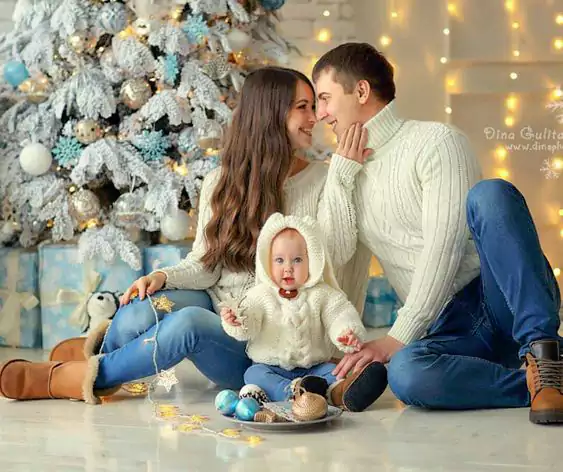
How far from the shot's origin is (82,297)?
12.4 ft

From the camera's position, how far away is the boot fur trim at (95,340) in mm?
2840

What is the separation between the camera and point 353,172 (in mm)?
2748

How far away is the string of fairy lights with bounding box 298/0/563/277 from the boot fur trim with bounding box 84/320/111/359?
2.57m

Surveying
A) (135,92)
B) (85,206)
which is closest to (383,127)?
(135,92)

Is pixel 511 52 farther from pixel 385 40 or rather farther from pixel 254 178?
pixel 254 178

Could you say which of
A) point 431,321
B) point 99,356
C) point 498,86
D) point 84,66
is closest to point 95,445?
point 99,356

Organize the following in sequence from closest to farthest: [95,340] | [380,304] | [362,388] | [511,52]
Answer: [362,388]
[95,340]
[380,304]
[511,52]

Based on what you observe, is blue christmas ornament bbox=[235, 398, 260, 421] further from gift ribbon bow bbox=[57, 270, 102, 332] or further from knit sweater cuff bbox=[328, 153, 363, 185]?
gift ribbon bow bbox=[57, 270, 102, 332]

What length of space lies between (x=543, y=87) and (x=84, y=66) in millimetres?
2309

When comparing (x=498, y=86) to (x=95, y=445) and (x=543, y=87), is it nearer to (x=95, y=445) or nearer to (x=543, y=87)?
(x=543, y=87)

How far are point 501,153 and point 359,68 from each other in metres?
2.50

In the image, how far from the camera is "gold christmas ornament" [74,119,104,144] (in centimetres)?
369

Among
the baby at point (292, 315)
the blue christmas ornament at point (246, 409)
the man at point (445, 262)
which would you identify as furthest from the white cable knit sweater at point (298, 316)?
the blue christmas ornament at point (246, 409)

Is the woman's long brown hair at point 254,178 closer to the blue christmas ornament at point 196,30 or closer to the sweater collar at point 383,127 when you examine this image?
the sweater collar at point 383,127
